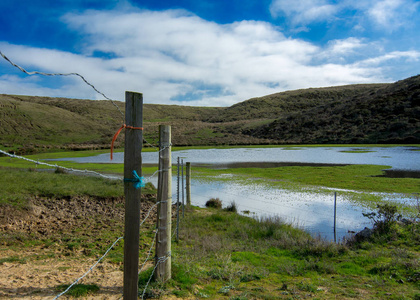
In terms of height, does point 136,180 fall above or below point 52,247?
above

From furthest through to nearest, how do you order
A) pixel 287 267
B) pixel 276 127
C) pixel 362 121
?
pixel 276 127 → pixel 362 121 → pixel 287 267

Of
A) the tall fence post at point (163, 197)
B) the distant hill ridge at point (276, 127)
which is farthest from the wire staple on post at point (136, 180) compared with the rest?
the distant hill ridge at point (276, 127)

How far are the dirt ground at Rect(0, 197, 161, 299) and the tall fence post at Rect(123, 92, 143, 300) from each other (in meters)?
1.59

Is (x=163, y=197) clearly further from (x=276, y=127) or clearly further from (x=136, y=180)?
(x=276, y=127)

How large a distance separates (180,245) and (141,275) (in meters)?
2.84

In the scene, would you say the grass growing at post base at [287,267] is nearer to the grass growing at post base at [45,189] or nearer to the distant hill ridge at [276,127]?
the grass growing at post base at [45,189]

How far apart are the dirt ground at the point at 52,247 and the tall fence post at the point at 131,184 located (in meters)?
1.59

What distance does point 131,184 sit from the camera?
346cm

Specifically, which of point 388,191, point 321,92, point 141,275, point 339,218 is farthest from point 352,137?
point 321,92

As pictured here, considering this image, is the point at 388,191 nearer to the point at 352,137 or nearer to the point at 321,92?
the point at 352,137

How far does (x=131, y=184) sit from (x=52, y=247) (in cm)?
508

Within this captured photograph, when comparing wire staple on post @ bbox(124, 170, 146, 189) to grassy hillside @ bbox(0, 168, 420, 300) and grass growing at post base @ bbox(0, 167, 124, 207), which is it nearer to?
grassy hillside @ bbox(0, 168, 420, 300)

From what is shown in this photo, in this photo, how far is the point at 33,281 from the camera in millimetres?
5172

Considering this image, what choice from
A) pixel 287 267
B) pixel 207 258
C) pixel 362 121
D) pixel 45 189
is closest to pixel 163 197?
pixel 207 258
